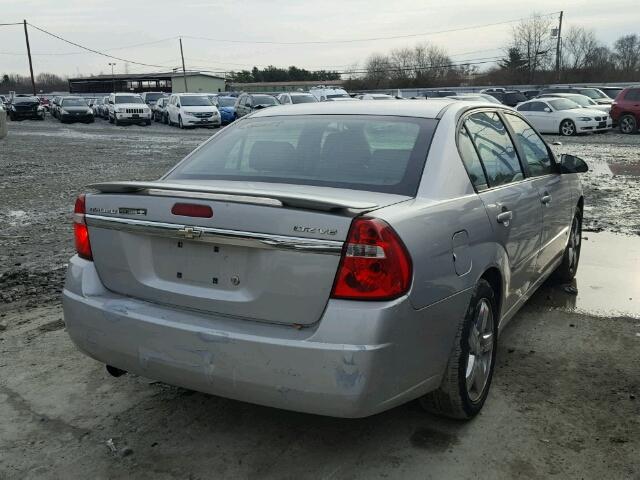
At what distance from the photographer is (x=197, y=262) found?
2.79m

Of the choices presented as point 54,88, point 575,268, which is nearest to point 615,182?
point 575,268

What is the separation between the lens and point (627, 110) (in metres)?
23.1

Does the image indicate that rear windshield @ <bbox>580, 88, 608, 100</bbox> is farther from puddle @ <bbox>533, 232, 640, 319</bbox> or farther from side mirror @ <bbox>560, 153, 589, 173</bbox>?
side mirror @ <bbox>560, 153, 589, 173</bbox>

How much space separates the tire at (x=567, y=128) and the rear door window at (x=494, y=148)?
2082 centimetres

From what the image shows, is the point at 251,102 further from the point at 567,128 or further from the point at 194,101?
the point at 567,128

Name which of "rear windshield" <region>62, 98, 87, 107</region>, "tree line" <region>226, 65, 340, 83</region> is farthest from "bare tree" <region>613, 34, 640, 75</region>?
"rear windshield" <region>62, 98, 87, 107</region>

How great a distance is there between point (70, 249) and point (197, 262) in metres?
4.75

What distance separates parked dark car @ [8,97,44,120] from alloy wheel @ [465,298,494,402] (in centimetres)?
4789

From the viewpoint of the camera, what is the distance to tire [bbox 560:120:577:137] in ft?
76.1

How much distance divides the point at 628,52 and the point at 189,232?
86.4 metres

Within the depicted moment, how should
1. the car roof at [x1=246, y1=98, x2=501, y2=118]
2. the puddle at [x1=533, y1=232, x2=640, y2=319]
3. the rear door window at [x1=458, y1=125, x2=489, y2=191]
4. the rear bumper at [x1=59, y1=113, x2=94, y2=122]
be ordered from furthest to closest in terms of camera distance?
the rear bumper at [x1=59, y1=113, x2=94, y2=122] < the puddle at [x1=533, y1=232, x2=640, y2=319] < the car roof at [x1=246, y1=98, x2=501, y2=118] < the rear door window at [x1=458, y1=125, x2=489, y2=191]

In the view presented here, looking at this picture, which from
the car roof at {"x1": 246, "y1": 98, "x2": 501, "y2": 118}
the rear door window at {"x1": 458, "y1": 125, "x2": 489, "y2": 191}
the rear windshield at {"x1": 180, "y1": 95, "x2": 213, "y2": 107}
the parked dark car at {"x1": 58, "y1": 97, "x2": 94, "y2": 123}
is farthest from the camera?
the parked dark car at {"x1": 58, "y1": 97, "x2": 94, "y2": 123}

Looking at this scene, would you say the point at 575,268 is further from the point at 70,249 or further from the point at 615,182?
the point at 615,182

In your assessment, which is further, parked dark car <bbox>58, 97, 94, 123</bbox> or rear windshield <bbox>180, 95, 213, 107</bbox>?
parked dark car <bbox>58, 97, 94, 123</bbox>
